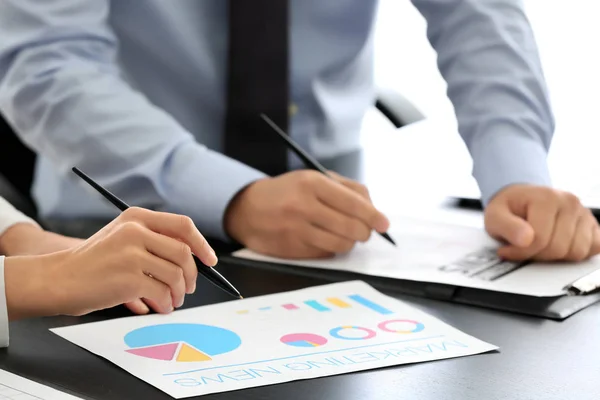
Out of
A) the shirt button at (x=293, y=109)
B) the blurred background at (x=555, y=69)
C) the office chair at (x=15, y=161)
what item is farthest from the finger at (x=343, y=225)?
the blurred background at (x=555, y=69)

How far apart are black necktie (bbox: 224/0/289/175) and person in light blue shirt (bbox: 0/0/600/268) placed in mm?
38

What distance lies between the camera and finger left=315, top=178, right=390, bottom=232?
3.53ft

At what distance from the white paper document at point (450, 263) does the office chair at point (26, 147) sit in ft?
0.93

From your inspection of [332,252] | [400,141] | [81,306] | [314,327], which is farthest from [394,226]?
[400,141]

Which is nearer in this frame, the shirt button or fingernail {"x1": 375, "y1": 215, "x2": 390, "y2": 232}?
fingernail {"x1": 375, "y1": 215, "x2": 390, "y2": 232}

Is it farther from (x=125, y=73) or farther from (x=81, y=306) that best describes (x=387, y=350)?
(x=125, y=73)

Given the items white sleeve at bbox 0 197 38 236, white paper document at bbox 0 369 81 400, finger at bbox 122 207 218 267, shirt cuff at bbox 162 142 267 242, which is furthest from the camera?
shirt cuff at bbox 162 142 267 242

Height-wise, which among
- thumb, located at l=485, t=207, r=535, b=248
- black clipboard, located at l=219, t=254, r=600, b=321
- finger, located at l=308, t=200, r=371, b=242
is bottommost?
black clipboard, located at l=219, t=254, r=600, b=321

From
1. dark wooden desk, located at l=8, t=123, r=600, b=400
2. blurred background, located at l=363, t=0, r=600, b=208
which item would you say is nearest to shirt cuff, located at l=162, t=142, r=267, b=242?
dark wooden desk, located at l=8, t=123, r=600, b=400

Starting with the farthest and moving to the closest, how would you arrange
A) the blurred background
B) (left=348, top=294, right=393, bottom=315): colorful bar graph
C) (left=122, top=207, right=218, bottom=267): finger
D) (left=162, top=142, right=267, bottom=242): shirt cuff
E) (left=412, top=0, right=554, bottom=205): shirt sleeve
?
the blurred background < (left=412, top=0, right=554, bottom=205): shirt sleeve < (left=162, top=142, right=267, bottom=242): shirt cuff < (left=348, top=294, right=393, bottom=315): colorful bar graph < (left=122, top=207, right=218, bottom=267): finger

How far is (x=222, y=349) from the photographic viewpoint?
787 mm

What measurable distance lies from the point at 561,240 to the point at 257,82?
513 millimetres

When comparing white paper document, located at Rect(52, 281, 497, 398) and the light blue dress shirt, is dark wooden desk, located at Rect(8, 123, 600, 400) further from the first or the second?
the light blue dress shirt

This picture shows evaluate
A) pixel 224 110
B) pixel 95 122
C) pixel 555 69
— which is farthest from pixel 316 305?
pixel 555 69
